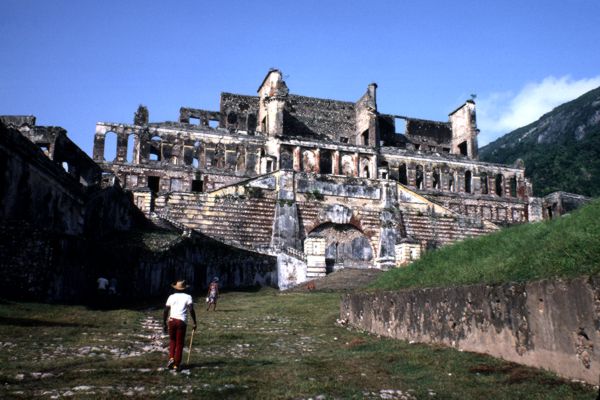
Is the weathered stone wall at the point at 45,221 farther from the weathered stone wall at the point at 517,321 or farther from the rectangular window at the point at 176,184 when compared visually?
the rectangular window at the point at 176,184

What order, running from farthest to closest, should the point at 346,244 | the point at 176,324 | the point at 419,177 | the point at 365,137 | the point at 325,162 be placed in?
the point at 365,137 → the point at 419,177 → the point at 325,162 → the point at 346,244 → the point at 176,324

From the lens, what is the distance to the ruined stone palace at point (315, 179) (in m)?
33.6

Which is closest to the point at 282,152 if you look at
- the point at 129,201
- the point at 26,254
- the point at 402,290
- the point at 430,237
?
the point at 430,237

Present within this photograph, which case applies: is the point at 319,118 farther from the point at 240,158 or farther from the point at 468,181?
the point at 468,181

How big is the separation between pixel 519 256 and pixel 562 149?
7431 cm

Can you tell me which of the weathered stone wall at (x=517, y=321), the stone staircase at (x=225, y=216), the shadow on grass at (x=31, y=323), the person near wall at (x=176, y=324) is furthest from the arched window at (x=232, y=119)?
the person near wall at (x=176, y=324)

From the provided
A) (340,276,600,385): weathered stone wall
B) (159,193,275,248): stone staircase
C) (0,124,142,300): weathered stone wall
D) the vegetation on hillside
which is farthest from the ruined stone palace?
(340,276,600,385): weathered stone wall

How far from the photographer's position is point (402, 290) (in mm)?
11680

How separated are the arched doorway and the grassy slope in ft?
68.1

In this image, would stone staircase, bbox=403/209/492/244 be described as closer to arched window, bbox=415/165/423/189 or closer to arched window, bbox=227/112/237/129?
arched window, bbox=415/165/423/189

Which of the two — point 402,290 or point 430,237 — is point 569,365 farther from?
point 430,237

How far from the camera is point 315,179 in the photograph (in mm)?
36875

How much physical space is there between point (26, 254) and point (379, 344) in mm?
10111

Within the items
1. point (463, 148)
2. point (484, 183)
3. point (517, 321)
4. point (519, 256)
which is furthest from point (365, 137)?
point (517, 321)
